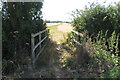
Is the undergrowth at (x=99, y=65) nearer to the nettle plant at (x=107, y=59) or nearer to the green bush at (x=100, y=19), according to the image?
the nettle plant at (x=107, y=59)

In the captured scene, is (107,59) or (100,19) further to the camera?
(100,19)

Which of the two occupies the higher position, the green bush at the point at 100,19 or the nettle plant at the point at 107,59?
the green bush at the point at 100,19

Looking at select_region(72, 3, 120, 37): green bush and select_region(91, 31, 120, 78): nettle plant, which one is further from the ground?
select_region(72, 3, 120, 37): green bush

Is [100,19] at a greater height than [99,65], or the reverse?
[100,19]

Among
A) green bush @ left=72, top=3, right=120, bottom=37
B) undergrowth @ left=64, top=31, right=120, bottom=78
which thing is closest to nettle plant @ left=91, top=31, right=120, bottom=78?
undergrowth @ left=64, top=31, right=120, bottom=78

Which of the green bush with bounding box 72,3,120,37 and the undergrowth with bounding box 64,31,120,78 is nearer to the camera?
the undergrowth with bounding box 64,31,120,78

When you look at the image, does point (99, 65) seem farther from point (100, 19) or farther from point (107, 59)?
point (100, 19)

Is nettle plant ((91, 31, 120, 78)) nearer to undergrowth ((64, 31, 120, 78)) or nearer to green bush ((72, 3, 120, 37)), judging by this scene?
undergrowth ((64, 31, 120, 78))

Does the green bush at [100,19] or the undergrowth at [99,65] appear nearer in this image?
the undergrowth at [99,65]

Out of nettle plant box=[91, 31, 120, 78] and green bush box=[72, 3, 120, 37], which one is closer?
nettle plant box=[91, 31, 120, 78]

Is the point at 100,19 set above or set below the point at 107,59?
above

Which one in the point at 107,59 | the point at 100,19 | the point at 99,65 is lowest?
the point at 99,65

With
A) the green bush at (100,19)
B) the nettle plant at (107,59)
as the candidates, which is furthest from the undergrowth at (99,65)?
the green bush at (100,19)

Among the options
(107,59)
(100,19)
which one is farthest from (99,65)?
(100,19)
